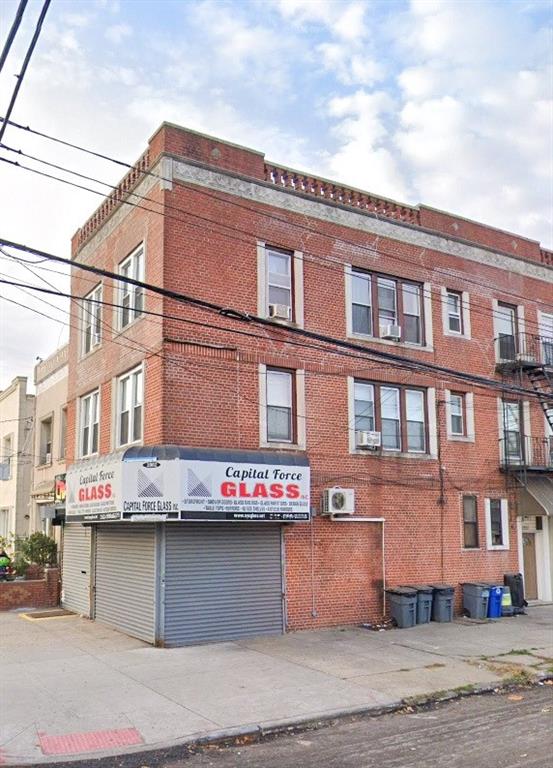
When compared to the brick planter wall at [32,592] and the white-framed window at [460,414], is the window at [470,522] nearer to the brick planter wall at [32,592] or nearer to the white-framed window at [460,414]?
the white-framed window at [460,414]

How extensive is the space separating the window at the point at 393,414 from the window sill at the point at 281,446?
1.88m

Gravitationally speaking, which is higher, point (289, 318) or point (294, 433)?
point (289, 318)

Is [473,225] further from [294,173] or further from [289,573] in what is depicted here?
[289,573]

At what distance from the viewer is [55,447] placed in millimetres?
25438

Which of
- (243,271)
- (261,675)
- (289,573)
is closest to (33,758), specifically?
(261,675)

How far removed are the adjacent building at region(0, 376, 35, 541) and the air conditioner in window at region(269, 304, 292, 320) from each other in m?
16.6

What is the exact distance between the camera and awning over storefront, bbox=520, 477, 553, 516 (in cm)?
1983

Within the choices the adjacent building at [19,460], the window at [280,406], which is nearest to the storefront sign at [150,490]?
the window at [280,406]

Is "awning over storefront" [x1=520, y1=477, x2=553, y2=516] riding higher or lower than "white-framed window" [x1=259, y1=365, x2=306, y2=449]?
lower

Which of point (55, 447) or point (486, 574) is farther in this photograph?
point (55, 447)

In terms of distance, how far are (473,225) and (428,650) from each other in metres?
12.3

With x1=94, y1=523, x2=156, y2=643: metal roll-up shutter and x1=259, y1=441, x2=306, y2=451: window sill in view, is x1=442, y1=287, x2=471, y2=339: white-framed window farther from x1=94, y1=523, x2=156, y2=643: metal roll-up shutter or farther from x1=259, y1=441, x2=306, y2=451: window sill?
x1=94, y1=523, x2=156, y2=643: metal roll-up shutter

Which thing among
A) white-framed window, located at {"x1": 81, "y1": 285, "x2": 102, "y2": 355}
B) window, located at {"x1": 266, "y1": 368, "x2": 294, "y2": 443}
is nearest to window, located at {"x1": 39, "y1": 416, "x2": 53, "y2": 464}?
white-framed window, located at {"x1": 81, "y1": 285, "x2": 102, "y2": 355}

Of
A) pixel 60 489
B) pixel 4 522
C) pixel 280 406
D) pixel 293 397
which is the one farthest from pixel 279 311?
pixel 4 522
